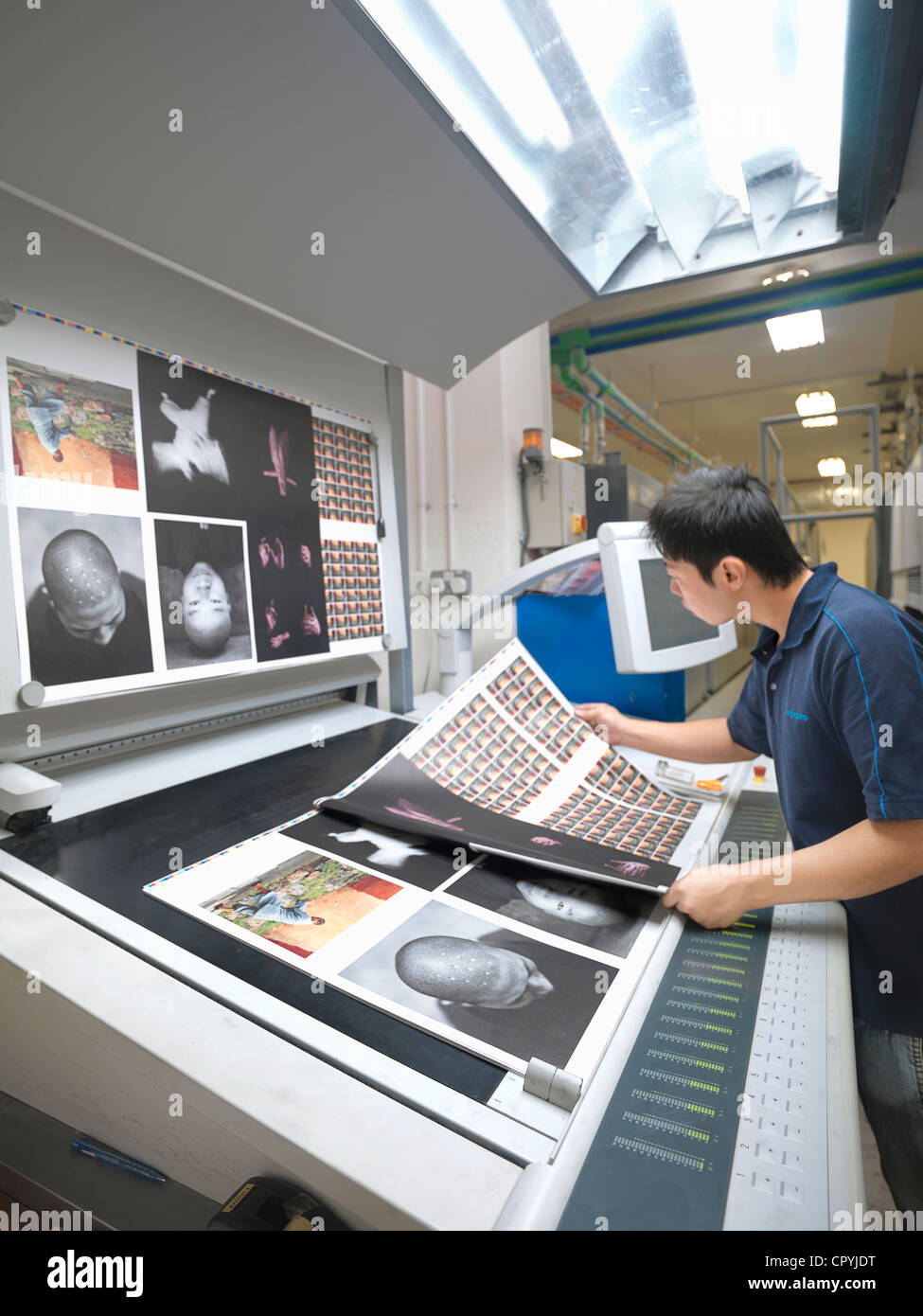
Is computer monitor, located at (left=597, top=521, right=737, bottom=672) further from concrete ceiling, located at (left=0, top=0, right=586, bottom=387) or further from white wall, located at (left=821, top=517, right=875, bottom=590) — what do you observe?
white wall, located at (left=821, top=517, right=875, bottom=590)

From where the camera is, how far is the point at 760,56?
82 centimetres

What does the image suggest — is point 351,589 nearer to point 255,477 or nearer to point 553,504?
point 255,477

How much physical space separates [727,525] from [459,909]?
2.01 ft

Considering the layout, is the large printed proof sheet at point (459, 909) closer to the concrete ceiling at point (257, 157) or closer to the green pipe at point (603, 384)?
the concrete ceiling at point (257, 157)

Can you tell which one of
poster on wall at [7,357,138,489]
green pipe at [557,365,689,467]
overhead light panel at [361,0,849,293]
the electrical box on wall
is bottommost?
poster on wall at [7,357,138,489]

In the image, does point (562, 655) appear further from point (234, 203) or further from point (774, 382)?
point (774, 382)

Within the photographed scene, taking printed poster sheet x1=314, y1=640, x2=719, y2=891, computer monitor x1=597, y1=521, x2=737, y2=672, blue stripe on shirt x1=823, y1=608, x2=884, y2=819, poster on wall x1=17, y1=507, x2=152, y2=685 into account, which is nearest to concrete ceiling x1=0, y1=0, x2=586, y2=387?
poster on wall x1=17, y1=507, x2=152, y2=685

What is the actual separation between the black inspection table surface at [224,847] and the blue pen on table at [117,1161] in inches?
6.7

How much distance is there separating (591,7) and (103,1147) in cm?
124

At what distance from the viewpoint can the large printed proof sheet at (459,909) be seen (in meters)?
0.58

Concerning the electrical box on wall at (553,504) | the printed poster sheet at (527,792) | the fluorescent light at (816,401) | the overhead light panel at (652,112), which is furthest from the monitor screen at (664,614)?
the fluorescent light at (816,401)

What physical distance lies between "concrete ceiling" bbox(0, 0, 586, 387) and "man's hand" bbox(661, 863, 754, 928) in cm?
96

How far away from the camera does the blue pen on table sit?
0.58 metres
